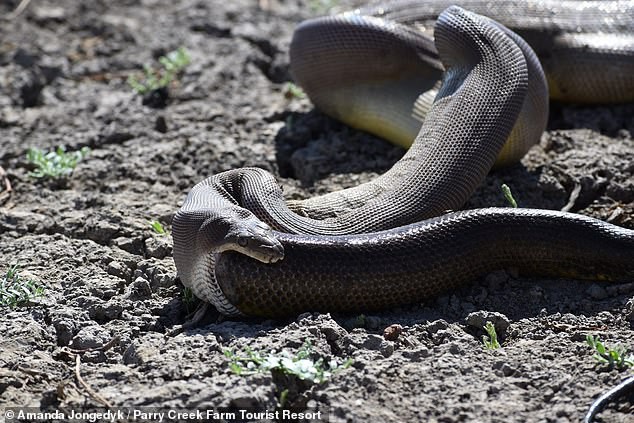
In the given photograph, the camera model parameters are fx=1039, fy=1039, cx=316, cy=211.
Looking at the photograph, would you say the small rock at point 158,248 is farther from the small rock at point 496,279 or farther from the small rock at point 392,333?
the small rock at point 496,279

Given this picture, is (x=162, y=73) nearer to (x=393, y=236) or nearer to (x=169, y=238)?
(x=169, y=238)

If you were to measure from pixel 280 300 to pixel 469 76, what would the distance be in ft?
8.37

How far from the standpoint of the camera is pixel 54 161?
784 centimetres

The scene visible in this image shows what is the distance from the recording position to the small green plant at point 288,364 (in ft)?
16.0

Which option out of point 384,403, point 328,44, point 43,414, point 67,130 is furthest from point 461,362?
point 67,130

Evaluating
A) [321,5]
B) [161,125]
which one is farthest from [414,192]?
[321,5]


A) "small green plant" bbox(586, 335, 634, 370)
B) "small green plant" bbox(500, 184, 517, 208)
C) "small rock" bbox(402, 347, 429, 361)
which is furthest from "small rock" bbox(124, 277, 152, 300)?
"small green plant" bbox(586, 335, 634, 370)

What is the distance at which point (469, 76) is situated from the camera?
Answer: 721 centimetres

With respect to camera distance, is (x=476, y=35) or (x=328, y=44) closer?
(x=476, y=35)

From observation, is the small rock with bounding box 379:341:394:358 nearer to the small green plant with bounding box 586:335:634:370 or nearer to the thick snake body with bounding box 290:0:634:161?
the small green plant with bounding box 586:335:634:370

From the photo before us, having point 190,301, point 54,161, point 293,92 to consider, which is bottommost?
point 54,161

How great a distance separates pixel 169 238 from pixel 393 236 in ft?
5.63

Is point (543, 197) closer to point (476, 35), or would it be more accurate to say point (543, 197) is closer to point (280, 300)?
point (476, 35)

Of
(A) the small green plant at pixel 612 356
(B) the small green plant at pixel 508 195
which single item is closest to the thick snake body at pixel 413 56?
(B) the small green plant at pixel 508 195
